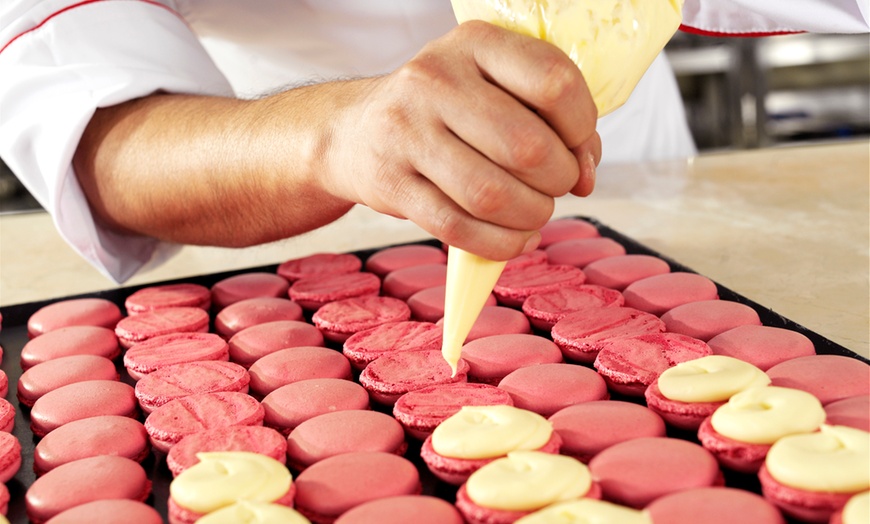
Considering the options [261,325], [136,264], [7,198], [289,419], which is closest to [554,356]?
[289,419]

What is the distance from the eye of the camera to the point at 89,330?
1438mm

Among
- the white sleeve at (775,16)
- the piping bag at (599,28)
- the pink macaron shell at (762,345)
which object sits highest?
the piping bag at (599,28)

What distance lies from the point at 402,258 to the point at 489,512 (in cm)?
90

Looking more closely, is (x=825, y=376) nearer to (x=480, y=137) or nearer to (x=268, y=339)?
(x=480, y=137)

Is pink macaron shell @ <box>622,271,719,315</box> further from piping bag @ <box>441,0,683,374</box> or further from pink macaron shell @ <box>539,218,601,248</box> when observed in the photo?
piping bag @ <box>441,0,683,374</box>

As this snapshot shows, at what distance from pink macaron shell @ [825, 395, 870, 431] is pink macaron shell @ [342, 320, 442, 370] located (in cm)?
54

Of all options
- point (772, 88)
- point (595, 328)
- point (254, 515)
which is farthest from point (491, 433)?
point (772, 88)

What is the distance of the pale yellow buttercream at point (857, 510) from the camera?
2.47 feet

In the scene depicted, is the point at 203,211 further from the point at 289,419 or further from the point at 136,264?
the point at 289,419

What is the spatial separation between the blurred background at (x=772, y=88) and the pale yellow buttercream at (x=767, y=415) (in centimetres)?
348

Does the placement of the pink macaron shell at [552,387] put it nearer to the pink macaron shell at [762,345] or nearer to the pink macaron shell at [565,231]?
the pink macaron shell at [762,345]

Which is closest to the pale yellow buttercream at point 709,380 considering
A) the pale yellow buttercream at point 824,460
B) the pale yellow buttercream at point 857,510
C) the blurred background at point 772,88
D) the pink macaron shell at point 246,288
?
the pale yellow buttercream at point 824,460

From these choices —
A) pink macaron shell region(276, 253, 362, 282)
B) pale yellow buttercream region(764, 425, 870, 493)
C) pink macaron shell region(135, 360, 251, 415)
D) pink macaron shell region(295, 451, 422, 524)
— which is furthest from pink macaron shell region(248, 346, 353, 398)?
pale yellow buttercream region(764, 425, 870, 493)

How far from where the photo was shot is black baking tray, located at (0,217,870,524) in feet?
3.18
